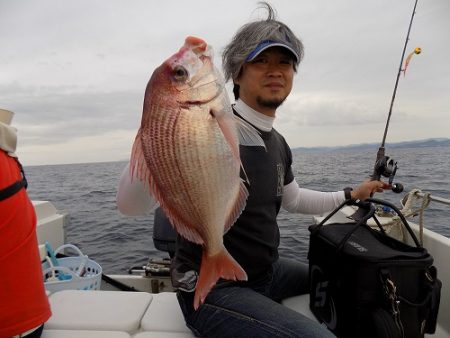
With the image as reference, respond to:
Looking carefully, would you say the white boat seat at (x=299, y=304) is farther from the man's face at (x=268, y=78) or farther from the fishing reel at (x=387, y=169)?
the man's face at (x=268, y=78)

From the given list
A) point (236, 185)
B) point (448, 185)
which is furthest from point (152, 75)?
point (448, 185)

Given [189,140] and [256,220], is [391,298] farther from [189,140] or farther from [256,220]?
[189,140]

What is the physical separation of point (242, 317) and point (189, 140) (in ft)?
3.57

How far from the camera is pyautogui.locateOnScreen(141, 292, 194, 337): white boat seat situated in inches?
83.4

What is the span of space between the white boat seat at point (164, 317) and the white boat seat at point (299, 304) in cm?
85

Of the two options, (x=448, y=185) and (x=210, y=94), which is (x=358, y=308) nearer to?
(x=210, y=94)

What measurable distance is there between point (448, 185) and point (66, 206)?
1578 centimetres

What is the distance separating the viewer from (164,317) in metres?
2.23

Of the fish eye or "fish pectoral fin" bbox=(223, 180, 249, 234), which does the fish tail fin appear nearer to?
"fish pectoral fin" bbox=(223, 180, 249, 234)

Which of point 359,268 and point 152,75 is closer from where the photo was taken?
point 152,75

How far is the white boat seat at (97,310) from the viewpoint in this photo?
214 cm

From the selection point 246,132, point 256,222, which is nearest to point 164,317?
point 256,222

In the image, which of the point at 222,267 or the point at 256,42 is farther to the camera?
the point at 256,42

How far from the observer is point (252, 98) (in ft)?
7.42
